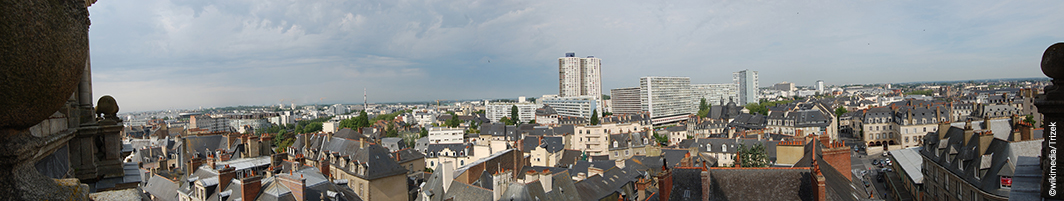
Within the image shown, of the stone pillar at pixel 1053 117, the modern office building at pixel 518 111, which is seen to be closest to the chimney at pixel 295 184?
the stone pillar at pixel 1053 117

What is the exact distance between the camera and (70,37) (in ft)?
7.80

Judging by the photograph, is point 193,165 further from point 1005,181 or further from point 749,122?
point 749,122

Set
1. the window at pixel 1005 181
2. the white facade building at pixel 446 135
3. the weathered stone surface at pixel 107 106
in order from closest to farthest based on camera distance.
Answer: the weathered stone surface at pixel 107 106 < the window at pixel 1005 181 < the white facade building at pixel 446 135

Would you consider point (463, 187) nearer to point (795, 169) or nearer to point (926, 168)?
point (795, 169)

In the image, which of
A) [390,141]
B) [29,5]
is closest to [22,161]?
[29,5]

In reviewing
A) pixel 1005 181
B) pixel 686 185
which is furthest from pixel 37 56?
pixel 1005 181

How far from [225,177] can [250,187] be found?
3061 millimetres

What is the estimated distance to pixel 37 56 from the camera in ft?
7.02

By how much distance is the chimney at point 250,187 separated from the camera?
18084mm

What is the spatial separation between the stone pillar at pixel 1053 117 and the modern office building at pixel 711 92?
6286 inches

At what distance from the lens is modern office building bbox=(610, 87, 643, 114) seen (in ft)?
479

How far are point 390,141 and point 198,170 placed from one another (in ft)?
128

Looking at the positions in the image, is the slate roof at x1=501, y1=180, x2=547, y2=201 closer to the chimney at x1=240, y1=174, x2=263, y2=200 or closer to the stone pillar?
the chimney at x1=240, y1=174, x2=263, y2=200

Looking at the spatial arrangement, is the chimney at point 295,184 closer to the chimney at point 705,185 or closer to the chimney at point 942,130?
the chimney at point 705,185
